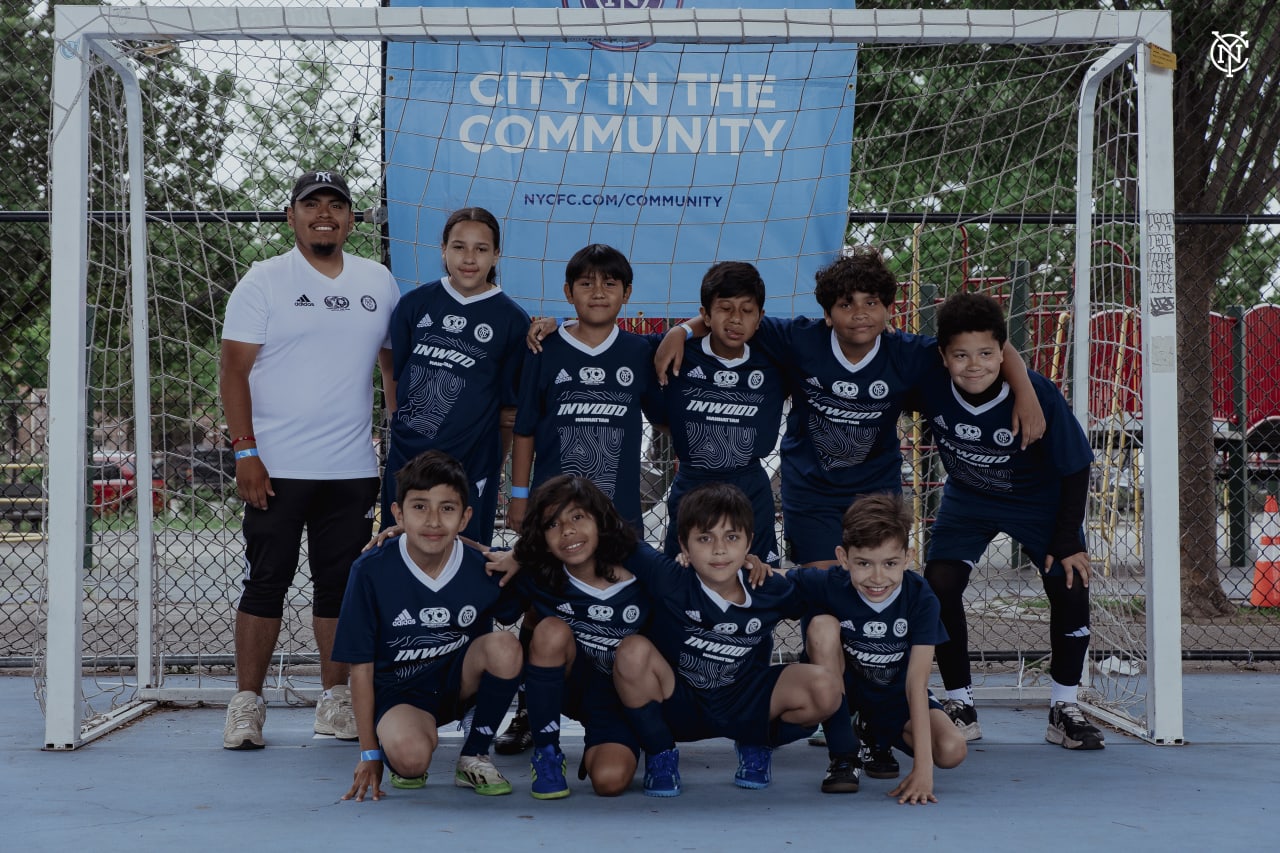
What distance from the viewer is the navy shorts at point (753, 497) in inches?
136

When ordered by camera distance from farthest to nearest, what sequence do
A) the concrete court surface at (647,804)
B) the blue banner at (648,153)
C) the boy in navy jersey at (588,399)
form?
the blue banner at (648,153)
the boy in navy jersey at (588,399)
the concrete court surface at (647,804)

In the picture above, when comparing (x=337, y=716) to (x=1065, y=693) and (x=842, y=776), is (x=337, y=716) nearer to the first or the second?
(x=842, y=776)

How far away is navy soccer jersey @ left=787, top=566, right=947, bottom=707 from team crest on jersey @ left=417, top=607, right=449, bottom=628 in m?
0.97

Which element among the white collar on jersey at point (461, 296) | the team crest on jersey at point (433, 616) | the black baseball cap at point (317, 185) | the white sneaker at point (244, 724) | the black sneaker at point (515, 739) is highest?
the black baseball cap at point (317, 185)

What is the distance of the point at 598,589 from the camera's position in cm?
308

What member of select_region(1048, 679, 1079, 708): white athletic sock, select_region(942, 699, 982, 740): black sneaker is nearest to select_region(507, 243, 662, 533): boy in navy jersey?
select_region(942, 699, 982, 740): black sneaker

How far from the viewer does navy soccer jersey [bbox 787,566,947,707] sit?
3104mm

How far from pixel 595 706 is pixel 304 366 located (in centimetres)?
141

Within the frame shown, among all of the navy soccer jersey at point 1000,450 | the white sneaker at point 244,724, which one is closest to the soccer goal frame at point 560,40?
the navy soccer jersey at point 1000,450

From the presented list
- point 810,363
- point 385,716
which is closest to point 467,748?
point 385,716

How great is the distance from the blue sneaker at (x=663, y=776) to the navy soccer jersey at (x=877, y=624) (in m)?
0.57

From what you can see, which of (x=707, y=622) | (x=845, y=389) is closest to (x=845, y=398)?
(x=845, y=389)

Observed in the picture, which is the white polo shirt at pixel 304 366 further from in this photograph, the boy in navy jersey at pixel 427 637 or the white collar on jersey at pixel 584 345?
the white collar on jersey at pixel 584 345

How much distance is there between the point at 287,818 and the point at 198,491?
3.43 m
